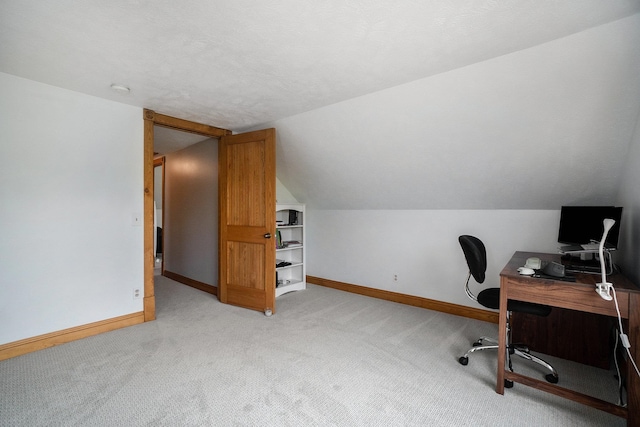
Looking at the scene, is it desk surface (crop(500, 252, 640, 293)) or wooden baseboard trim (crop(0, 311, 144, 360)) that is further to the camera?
wooden baseboard trim (crop(0, 311, 144, 360))

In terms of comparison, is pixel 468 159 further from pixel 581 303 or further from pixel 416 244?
pixel 581 303

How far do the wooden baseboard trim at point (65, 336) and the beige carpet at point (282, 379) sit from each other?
88mm

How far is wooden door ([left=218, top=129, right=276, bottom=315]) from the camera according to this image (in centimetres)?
357

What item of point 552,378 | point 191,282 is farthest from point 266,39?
point 191,282

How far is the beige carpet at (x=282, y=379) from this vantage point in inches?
70.6

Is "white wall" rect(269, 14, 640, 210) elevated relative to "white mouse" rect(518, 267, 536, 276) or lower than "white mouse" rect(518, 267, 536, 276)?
A: elevated

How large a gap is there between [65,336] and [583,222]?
15.6 ft

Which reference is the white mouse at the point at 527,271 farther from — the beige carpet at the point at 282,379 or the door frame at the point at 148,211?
the door frame at the point at 148,211

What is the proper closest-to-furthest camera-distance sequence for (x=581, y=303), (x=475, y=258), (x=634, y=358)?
(x=634, y=358) → (x=581, y=303) → (x=475, y=258)

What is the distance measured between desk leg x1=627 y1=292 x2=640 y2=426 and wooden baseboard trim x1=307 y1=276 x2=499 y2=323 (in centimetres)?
163

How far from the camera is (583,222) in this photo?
2551 mm

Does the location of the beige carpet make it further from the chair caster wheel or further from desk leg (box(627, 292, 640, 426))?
desk leg (box(627, 292, 640, 426))

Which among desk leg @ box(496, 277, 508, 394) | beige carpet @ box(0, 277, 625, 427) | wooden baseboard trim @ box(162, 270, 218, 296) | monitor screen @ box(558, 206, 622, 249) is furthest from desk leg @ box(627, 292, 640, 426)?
wooden baseboard trim @ box(162, 270, 218, 296)

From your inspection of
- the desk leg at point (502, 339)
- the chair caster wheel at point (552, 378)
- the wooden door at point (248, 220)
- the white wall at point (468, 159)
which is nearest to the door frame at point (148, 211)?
the wooden door at point (248, 220)
